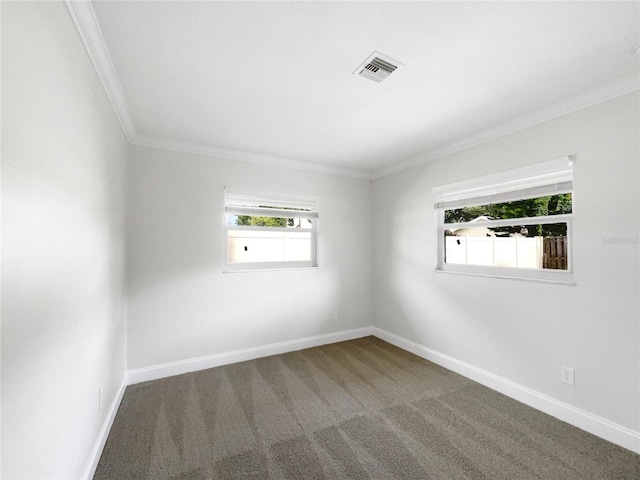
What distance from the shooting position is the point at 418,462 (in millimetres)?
1757

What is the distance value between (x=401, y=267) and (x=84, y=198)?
3232 millimetres

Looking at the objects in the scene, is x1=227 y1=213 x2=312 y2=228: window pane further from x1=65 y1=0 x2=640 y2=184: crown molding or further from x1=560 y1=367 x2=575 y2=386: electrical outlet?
x1=560 y1=367 x2=575 y2=386: electrical outlet

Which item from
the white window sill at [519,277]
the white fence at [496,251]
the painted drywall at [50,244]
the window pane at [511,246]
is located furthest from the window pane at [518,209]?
the painted drywall at [50,244]

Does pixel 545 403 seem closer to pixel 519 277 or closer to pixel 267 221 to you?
pixel 519 277

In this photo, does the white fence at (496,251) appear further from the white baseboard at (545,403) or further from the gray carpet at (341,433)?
the gray carpet at (341,433)

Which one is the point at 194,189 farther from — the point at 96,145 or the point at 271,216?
the point at 96,145

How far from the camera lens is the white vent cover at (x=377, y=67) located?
1659mm

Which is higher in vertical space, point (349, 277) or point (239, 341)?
point (349, 277)

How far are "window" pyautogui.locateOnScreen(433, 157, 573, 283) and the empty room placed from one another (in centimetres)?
2

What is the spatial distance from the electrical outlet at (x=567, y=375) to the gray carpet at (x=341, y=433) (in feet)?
1.01

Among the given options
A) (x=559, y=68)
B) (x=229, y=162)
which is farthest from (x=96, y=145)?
(x=559, y=68)

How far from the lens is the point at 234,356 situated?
3.19 meters

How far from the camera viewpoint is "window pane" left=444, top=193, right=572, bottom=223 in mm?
2303

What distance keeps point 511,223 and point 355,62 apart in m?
2.02
